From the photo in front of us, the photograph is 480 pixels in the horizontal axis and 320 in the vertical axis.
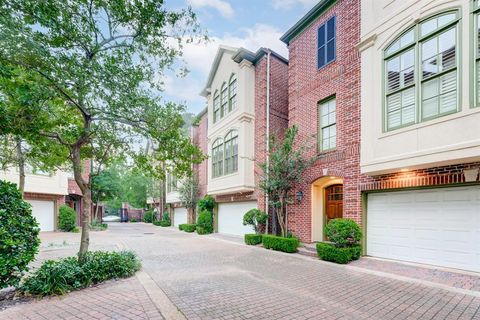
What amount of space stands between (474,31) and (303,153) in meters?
6.32

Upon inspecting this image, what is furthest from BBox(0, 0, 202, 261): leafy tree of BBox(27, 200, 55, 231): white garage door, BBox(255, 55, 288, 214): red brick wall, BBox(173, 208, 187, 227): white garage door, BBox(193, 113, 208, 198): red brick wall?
BBox(173, 208, 187, 227): white garage door

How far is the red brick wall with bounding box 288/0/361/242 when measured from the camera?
8.96 m

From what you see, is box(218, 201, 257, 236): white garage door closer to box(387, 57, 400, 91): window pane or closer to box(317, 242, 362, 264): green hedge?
box(317, 242, 362, 264): green hedge

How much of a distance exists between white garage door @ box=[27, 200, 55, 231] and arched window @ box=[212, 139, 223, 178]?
12.3 m

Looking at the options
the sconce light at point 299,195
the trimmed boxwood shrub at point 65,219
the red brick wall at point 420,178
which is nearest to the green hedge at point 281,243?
the sconce light at point 299,195

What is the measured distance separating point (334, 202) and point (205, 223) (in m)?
9.25

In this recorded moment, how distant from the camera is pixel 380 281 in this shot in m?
6.10

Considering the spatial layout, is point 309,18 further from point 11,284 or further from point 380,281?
point 11,284

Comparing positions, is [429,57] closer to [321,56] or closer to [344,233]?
[321,56]

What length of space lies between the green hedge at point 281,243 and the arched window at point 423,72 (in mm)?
5054

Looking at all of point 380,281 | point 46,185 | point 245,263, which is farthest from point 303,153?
point 46,185

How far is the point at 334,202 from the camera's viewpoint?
10430 millimetres

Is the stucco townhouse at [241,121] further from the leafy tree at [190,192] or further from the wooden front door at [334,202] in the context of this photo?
the leafy tree at [190,192]

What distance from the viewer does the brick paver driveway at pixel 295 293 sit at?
4.34 m
